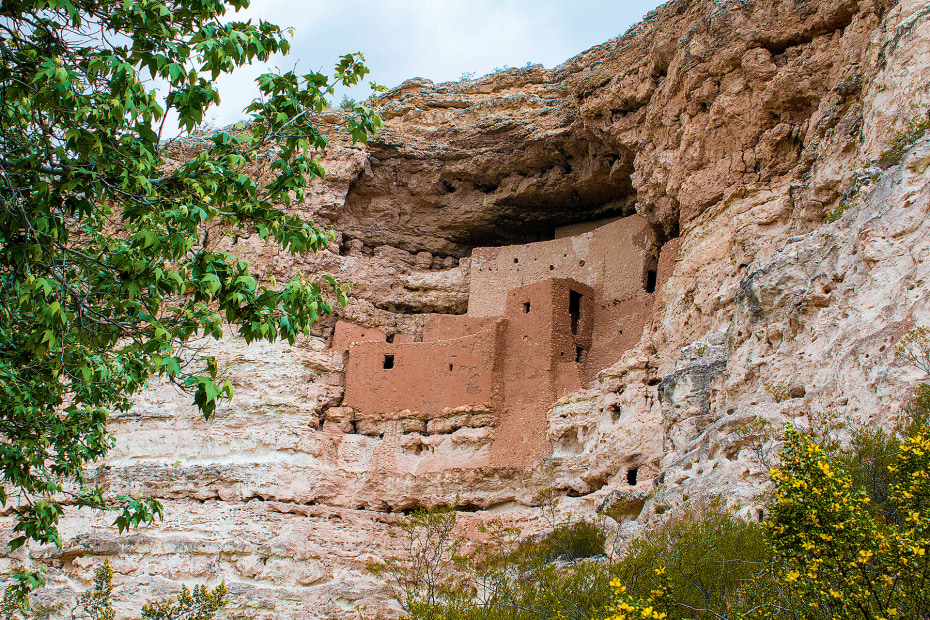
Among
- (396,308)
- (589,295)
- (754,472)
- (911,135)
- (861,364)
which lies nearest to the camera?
(861,364)

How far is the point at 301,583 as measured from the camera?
758 inches

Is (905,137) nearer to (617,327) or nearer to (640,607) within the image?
(640,607)

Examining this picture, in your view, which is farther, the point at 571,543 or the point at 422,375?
the point at 422,375

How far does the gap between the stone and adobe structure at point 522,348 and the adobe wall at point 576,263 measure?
0.09 ft

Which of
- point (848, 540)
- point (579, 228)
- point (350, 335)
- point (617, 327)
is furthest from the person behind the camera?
point (579, 228)

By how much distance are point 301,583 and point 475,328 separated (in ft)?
22.7

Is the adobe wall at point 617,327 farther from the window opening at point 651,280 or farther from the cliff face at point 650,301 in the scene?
the window opening at point 651,280

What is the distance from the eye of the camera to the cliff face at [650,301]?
1255cm

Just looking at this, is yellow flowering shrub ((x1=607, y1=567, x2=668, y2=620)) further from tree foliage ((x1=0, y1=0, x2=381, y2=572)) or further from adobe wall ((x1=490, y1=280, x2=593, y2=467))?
adobe wall ((x1=490, y1=280, x2=593, y2=467))

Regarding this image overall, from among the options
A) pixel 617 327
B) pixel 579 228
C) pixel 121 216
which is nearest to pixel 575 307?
pixel 617 327

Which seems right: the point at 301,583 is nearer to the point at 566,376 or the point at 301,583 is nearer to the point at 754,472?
the point at 566,376

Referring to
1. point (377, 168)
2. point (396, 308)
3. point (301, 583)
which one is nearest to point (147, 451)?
point (301, 583)

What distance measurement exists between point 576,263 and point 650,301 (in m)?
3.01

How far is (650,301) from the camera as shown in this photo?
20562 mm
